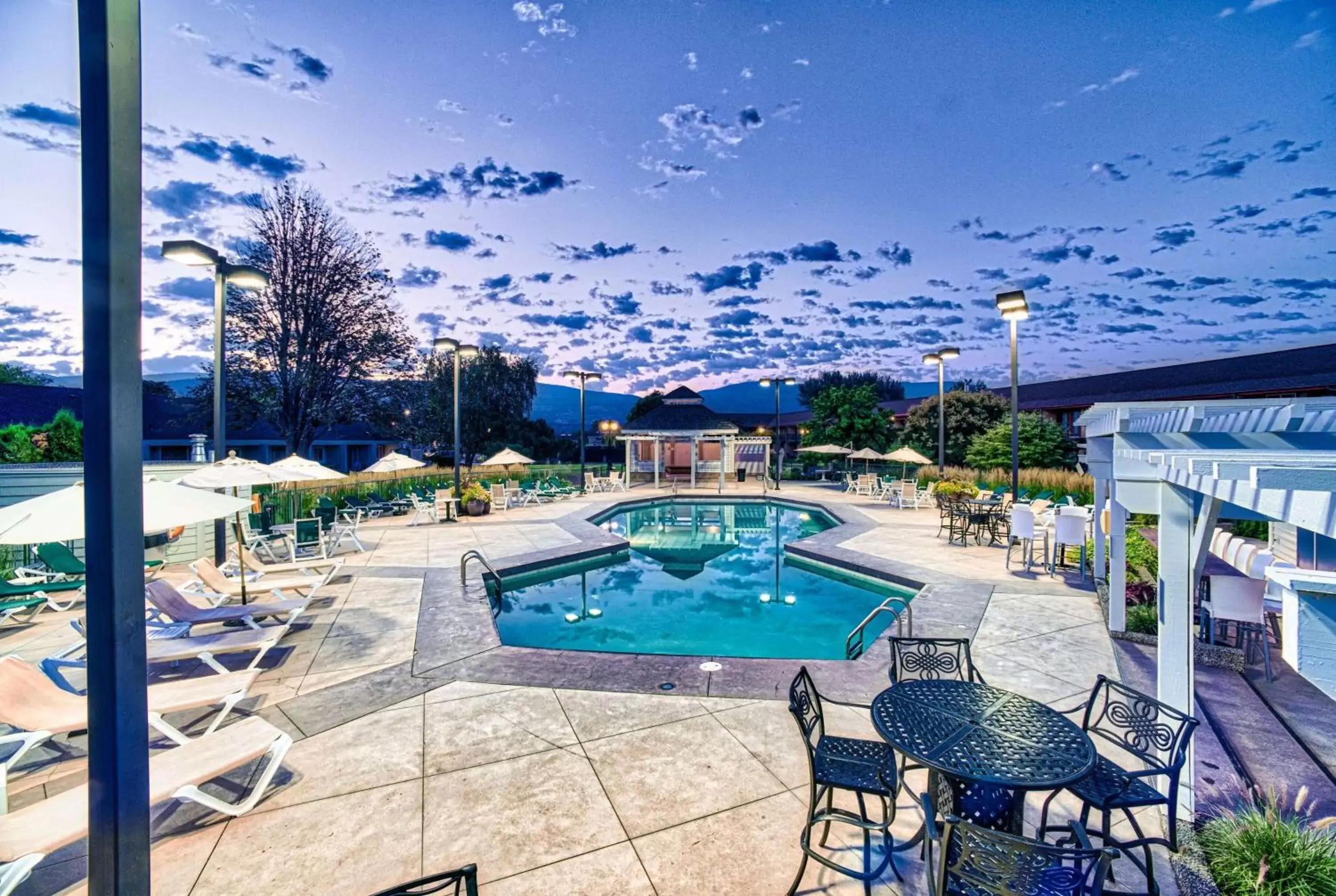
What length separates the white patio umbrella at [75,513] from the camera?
376 centimetres

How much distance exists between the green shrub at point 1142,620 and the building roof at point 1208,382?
17.0 metres

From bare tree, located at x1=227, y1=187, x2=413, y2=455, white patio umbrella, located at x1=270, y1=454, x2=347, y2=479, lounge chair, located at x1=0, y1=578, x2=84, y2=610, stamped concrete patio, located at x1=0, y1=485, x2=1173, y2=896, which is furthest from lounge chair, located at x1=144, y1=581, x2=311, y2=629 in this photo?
bare tree, located at x1=227, y1=187, x2=413, y2=455

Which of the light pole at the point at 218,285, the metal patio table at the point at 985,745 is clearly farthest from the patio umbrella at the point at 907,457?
the light pole at the point at 218,285

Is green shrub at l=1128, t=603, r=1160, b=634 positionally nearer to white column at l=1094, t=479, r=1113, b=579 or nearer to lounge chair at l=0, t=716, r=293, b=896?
white column at l=1094, t=479, r=1113, b=579

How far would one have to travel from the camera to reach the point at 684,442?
113 ft

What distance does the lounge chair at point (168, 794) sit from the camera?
231cm

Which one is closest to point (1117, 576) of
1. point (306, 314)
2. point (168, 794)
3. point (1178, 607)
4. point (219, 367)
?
point (1178, 607)

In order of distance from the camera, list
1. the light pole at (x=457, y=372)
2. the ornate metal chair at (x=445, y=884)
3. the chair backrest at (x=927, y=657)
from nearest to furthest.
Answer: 1. the ornate metal chair at (x=445, y=884)
2. the chair backrest at (x=927, y=657)
3. the light pole at (x=457, y=372)

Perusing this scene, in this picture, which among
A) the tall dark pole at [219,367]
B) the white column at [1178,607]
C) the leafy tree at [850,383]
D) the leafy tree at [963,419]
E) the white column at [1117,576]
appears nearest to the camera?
the white column at [1178,607]

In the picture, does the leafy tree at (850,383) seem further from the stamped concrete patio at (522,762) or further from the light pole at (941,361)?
the stamped concrete patio at (522,762)

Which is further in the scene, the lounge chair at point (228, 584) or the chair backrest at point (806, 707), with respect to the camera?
the lounge chair at point (228, 584)

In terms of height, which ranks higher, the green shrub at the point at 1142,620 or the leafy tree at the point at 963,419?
the leafy tree at the point at 963,419

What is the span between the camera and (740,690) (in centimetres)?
466

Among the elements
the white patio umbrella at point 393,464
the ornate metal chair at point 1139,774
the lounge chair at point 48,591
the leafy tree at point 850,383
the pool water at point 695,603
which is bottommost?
the pool water at point 695,603
